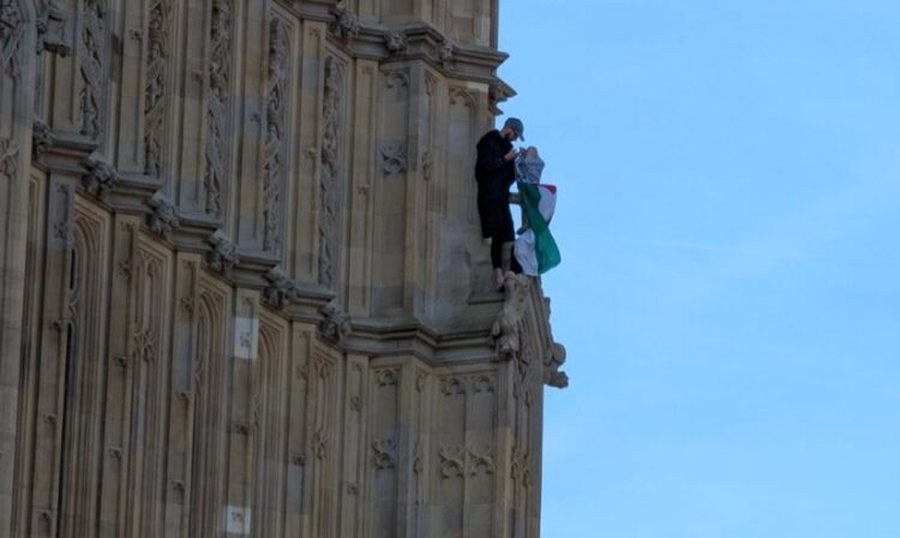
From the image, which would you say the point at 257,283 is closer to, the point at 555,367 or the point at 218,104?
the point at 218,104

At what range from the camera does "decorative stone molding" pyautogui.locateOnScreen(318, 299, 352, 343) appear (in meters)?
50.3

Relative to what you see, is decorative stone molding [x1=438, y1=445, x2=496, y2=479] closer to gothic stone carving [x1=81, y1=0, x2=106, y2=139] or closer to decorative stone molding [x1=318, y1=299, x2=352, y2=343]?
decorative stone molding [x1=318, y1=299, x2=352, y2=343]

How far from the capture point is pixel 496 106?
53.6 m

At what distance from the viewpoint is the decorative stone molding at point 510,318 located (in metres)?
51.3

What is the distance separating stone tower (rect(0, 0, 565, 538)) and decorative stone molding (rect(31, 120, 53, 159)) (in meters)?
0.03

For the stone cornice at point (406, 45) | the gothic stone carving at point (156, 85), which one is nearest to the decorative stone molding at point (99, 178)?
the gothic stone carving at point (156, 85)

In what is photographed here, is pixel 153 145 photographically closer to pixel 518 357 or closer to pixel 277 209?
pixel 277 209

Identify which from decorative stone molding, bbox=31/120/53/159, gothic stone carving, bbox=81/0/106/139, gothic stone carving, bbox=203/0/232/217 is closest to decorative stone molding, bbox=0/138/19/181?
decorative stone molding, bbox=31/120/53/159

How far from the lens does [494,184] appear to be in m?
52.4

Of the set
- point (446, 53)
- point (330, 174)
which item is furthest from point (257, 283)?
point (446, 53)

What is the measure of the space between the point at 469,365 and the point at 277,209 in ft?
10.1

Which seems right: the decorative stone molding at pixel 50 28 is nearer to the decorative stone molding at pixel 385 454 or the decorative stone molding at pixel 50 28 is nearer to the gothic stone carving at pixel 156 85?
the gothic stone carving at pixel 156 85

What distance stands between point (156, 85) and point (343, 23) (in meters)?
4.55

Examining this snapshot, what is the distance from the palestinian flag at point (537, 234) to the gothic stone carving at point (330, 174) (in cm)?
216
